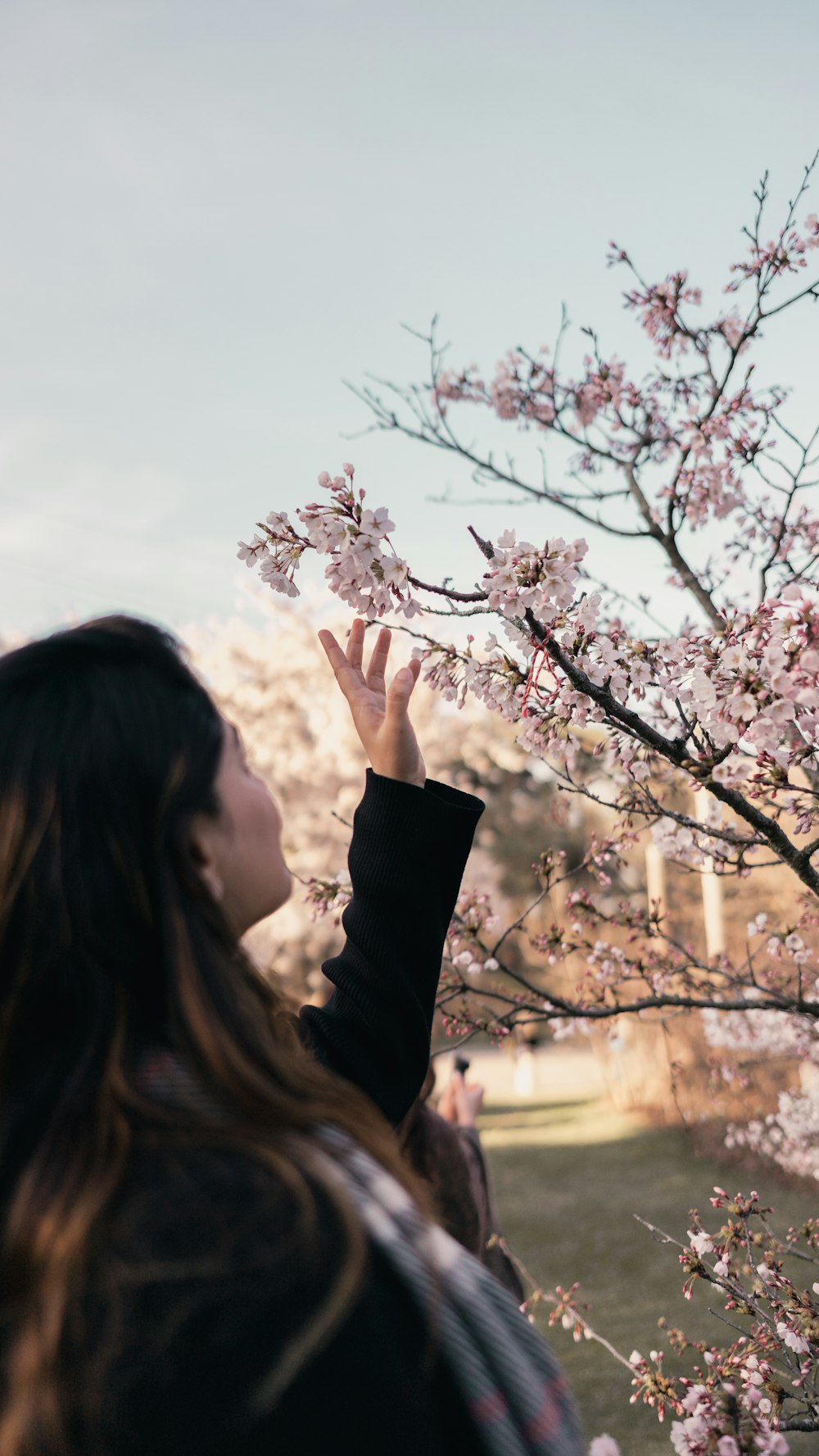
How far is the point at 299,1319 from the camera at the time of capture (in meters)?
0.77

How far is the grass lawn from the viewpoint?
526 centimetres

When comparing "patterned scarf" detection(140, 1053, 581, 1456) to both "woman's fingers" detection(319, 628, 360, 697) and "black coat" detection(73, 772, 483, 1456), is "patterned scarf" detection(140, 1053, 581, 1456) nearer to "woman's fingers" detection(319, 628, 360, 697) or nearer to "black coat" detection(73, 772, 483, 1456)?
"black coat" detection(73, 772, 483, 1456)

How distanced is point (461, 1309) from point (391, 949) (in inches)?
28.7

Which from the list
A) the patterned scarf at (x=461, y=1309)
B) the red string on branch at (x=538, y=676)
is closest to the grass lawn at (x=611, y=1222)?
the red string on branch at (x=538, y=676)

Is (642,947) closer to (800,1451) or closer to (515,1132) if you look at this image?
(800,1451)

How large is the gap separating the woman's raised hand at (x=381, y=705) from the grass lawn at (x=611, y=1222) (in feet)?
13.4

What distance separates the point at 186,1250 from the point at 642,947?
133 inches

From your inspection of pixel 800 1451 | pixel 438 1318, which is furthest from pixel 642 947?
pixel 438 1318

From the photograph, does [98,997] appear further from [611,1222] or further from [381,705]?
[611,1222]

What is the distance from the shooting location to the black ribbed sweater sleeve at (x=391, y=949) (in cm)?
154

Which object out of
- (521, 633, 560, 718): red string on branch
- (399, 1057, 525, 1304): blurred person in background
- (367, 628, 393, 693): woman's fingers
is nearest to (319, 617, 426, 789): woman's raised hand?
(367, 628, 393, 693): woman's fingers

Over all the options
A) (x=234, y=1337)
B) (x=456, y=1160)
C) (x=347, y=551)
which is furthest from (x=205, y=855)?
(x=456, y=1160)

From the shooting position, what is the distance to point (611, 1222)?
8.91m

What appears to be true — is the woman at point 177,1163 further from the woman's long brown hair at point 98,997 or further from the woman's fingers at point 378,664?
the woman's fingers at point 378,664
